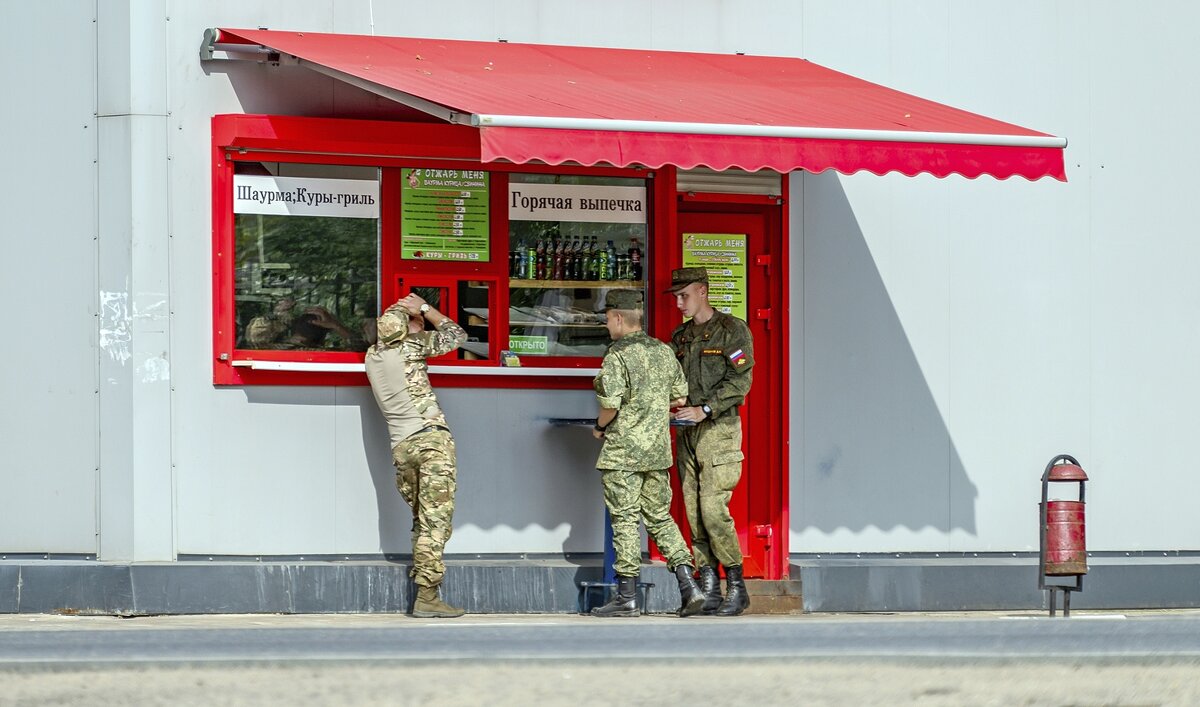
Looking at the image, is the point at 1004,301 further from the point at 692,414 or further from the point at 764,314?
the point at 692,414

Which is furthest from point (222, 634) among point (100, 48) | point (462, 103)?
point (100, 48)

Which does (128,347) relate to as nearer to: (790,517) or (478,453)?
(478,453)

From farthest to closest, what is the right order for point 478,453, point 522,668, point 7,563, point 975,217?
point 975,217, point 478,453, point 7,563, point 522,668

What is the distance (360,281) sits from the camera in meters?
9.45

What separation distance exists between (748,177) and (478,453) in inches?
93.4

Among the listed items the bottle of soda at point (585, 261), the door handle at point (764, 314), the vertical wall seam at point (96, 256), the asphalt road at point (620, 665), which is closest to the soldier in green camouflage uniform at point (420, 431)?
the bottle of soda at point (585, 261)

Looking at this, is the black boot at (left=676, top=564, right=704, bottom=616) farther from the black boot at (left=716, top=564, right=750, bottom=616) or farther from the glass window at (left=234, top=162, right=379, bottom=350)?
the glass window at (left=234, top=162, right=379, bottom=350)

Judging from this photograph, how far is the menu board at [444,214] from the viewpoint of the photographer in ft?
31.2

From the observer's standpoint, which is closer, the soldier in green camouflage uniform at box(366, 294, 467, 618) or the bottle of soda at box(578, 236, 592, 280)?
the soldier in green camouflage uniform at box(366, 294, 467, 618)

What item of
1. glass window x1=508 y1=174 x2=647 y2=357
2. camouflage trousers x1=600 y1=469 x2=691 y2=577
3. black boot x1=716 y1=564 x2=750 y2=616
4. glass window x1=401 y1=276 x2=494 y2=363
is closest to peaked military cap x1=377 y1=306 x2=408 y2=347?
glass window x1=401 y1=276 x2=494 y2=363

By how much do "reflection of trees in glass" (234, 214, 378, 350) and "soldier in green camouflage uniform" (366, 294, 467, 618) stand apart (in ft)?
1.46

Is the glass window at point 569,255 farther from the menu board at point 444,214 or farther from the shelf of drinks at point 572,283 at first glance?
the menu board at point 444,214

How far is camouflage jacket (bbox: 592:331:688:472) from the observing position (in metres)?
8.99

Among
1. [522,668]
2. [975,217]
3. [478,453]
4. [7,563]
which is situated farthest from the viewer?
[975,217]
